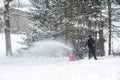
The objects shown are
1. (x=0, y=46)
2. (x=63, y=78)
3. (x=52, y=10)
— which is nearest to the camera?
(x=63, y=78)

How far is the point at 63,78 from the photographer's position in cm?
1523

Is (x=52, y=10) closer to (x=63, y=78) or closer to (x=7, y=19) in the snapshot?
(x=7, y=19)

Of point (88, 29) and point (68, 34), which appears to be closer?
point (88, 29)

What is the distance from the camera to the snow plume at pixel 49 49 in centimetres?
3525

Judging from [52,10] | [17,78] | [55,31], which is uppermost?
[52,10]

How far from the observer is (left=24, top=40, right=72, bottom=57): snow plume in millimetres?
35250

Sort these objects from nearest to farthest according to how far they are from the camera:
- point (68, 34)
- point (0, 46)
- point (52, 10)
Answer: point (68, 34) < point (52, 10) < point (0, 46)

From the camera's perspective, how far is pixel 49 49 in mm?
35531

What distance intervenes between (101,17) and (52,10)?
276 inches

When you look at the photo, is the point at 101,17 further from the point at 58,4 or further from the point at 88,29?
the point at 58,4

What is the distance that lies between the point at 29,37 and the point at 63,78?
77.1 ft

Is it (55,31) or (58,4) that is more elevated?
(58,4)

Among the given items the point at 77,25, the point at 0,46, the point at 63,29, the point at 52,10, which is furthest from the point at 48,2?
the point at 0,46

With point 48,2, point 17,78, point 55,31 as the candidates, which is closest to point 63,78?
point 17,78
